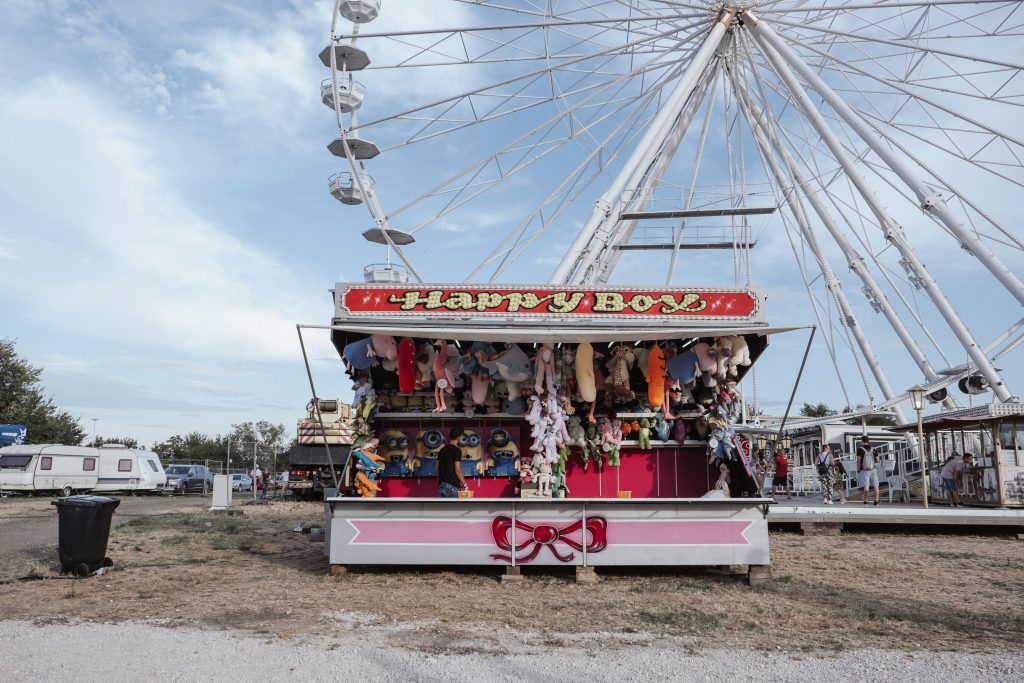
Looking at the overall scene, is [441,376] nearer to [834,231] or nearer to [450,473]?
[450,473]

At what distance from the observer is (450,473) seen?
11.6 metres

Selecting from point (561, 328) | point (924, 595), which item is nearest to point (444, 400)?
point (561, 328)

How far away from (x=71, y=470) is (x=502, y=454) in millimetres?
26544

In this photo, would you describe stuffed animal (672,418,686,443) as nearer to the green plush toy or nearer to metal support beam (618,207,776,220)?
the green plush toy

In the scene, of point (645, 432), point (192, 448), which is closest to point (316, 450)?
point (645, 432)

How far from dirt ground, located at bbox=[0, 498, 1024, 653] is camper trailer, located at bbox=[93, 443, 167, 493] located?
2216 cm

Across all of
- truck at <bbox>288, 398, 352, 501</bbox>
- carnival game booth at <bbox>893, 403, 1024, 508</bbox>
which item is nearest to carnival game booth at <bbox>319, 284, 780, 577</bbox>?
carnival game booth at <bbox>893, 403, 1024, 508</bbox>

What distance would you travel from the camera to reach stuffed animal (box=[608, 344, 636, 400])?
11438mm

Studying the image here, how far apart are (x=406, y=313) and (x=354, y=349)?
124 centimetres

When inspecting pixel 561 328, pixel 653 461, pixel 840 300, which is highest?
pixel 840 300

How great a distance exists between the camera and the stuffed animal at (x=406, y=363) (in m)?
11.4

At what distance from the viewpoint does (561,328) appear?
35.1ft

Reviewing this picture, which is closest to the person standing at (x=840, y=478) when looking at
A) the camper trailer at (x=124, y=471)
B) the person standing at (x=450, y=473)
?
the person standing at (x=450, y=473)

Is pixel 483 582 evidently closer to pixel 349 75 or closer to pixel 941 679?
pixel 941 679
